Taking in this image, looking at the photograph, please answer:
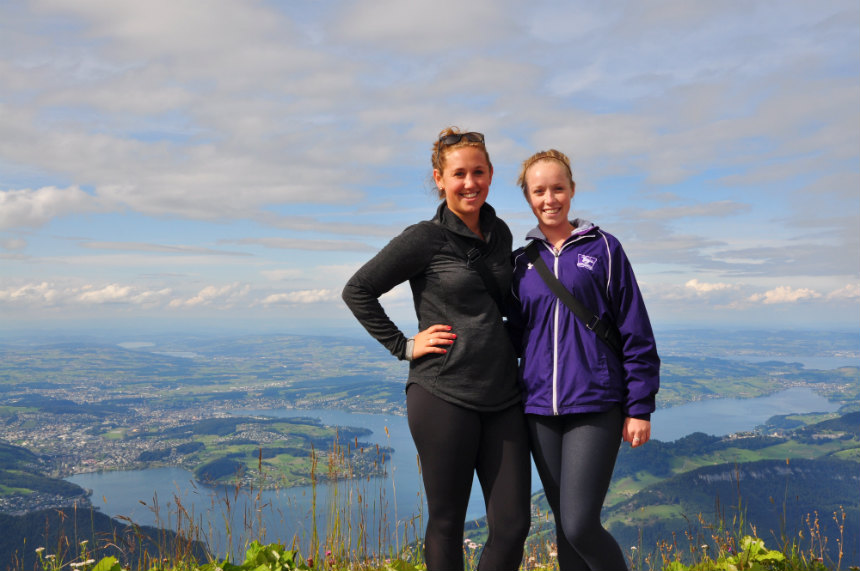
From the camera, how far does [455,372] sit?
2.53 meters

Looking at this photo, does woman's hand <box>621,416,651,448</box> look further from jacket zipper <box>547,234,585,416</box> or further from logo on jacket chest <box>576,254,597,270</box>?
logo on jacket chest <box>576,254,597,270</box>

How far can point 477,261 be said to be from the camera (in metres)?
2.61

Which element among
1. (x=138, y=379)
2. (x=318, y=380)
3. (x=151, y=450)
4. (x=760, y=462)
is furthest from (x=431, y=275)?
(x=138, y=379)

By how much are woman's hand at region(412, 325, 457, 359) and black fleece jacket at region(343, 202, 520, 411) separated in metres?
0.03

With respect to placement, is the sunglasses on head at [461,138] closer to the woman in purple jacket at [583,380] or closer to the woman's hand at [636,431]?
the woman in purple jacket at [583,380]

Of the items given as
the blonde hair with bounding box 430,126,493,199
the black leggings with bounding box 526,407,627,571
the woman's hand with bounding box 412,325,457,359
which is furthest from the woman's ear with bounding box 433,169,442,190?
the black leggings with bounding box 526,407,627,571

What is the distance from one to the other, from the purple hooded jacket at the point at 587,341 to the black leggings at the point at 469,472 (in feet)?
0.67

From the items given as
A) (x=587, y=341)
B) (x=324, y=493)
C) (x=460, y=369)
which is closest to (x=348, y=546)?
(x=324, y=493)

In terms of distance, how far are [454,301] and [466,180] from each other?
557 mm

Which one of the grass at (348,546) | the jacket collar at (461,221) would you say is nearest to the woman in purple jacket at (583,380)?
the jacket collar at (461,221)

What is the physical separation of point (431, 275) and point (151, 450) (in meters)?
115

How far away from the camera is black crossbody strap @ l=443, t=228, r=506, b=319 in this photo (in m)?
2.60

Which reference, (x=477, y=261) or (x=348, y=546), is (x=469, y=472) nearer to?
(x=477, y=261)

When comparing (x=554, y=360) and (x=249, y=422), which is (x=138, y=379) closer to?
(x=249, y=422)
